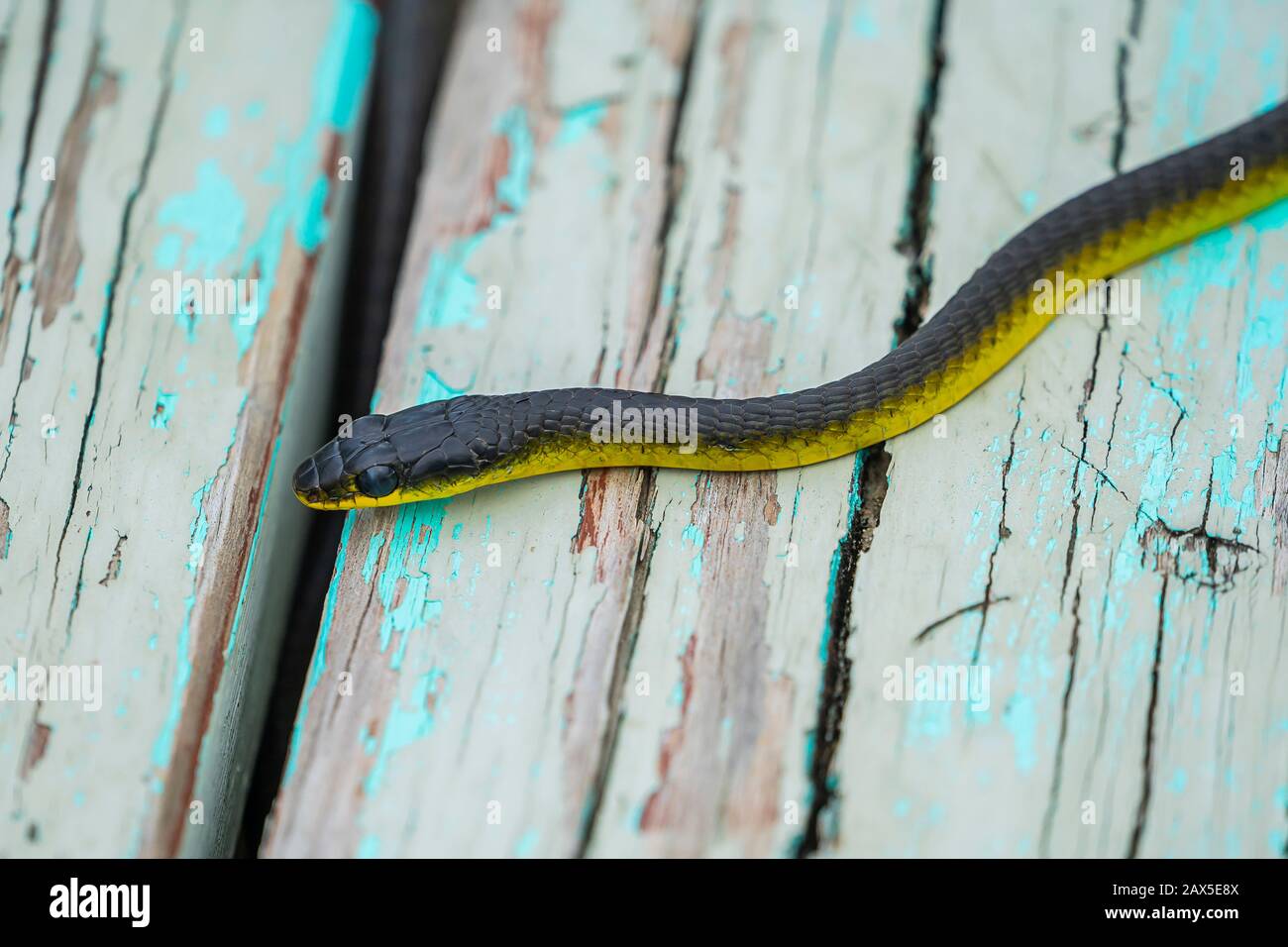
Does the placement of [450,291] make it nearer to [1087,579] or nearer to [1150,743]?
[1087,579]

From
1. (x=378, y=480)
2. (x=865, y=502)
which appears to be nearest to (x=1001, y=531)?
(x=865, y=502)

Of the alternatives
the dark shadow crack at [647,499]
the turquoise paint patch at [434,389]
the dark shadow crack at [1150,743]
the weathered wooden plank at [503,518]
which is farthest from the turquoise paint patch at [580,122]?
the dark shadow crack at [1150,743]

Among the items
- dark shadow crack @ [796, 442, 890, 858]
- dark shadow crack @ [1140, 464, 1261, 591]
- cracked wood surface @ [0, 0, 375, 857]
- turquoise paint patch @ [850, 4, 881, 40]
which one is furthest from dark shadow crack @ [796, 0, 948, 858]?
cracked wood surface @ [0, 0, 375, 857]

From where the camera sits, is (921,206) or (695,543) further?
(921,206)

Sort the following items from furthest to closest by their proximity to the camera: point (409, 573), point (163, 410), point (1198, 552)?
point (163, 410) → point (409, 573) → point (1198, 552)

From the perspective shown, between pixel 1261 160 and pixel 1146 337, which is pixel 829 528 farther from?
pixel 1261 160

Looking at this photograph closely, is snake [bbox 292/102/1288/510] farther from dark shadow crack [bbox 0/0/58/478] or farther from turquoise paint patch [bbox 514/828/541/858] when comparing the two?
turquoise paint patch [bbox 514/828/541/858]
